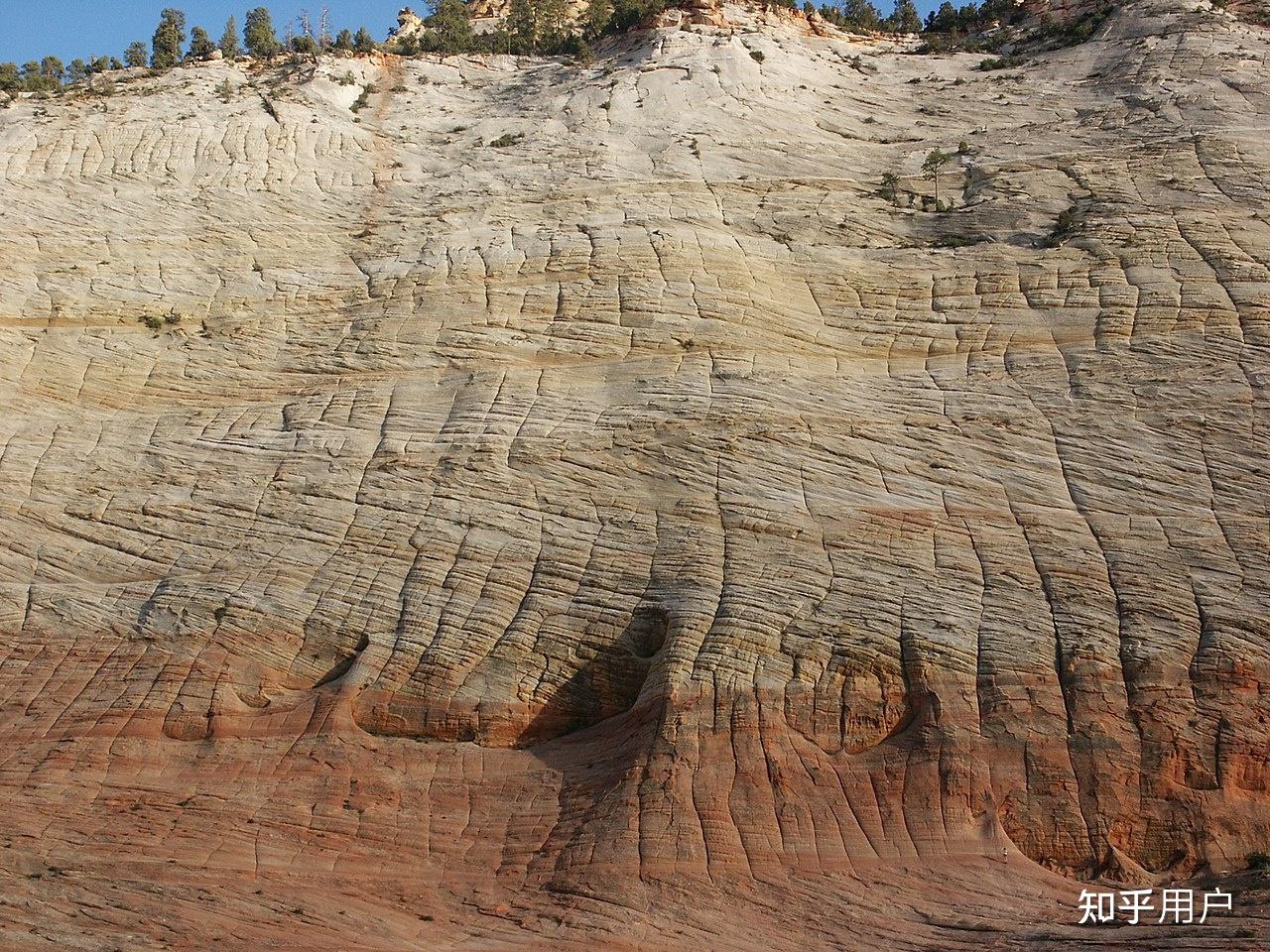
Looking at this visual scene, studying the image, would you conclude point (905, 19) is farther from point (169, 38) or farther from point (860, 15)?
point (169, 38)

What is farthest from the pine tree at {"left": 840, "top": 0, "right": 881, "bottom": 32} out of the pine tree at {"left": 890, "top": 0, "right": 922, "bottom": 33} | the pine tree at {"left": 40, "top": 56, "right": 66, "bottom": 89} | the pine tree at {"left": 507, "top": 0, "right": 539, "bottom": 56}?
the pine tree at {"left": 40, "top": 56, "right": 66, "bottom": 89}

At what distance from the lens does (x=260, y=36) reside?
35562mm

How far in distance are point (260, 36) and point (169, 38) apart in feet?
8.96

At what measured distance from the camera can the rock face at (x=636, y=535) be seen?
471 inches

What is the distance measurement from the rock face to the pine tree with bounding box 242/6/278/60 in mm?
8296

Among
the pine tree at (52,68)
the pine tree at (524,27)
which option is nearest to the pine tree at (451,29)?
the pine tree at (524,27)

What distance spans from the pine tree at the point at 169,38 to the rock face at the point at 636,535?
9.69 meters

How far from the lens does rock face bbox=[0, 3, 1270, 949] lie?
39.2 feet

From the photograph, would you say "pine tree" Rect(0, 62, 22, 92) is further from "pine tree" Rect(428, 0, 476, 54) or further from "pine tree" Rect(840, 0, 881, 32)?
"pine tree" Rect(840, 0, 881, 32)

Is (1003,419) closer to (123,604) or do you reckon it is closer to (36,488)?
(123,604)

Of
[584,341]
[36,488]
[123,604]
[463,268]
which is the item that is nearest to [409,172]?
[463,268]

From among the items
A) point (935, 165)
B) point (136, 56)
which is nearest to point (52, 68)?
point (136, 56)

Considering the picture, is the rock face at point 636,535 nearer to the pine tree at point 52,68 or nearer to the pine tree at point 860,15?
the pine tree at point 52,68

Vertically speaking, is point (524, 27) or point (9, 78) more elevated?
point (524, 27)
